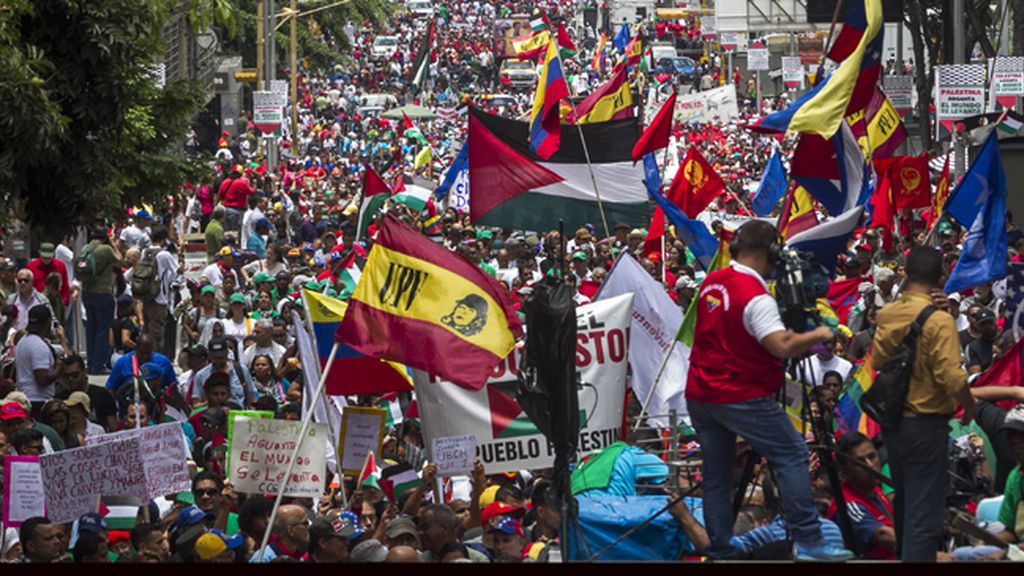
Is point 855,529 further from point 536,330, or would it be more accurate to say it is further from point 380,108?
point 380,108

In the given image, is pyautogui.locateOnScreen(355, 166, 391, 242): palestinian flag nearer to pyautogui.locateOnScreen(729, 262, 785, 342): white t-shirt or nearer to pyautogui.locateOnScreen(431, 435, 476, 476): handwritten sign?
pyautogui.locateOnScreen(431, 435, 476, 476): handwritten sign

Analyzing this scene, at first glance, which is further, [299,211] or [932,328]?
[299,211]

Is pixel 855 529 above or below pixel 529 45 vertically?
below

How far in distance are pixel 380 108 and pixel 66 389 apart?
48.0m

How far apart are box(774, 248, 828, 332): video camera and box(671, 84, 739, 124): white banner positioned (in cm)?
3325

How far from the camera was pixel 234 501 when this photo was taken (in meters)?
11.1

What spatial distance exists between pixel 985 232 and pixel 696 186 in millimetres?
5411

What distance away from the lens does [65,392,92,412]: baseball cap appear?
1266cm

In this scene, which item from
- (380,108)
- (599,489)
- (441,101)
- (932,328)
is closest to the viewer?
(932,328)

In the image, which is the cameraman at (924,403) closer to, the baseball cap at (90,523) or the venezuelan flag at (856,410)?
the venezuelan flag at (856,410)

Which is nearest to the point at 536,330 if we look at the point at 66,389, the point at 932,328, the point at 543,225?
the point at 932,328

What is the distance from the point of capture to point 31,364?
1480cm

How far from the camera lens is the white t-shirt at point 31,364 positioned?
1479 centimetres

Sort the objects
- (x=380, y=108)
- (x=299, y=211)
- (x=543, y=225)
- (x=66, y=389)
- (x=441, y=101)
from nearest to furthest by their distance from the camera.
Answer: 1. (x=66, y=389)
2. (x=543, y=225)
3. (x=299, y=211)
4. (x=380, y=108)
5. (x=441, y=101)
